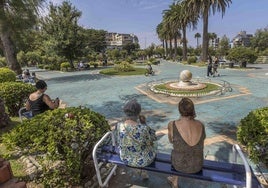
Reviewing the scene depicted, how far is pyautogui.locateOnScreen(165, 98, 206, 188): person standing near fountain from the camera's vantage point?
3.01 meters

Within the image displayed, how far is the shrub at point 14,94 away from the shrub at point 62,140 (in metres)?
4.28

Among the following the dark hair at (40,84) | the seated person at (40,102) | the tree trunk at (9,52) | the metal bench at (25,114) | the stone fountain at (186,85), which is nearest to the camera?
the dark hair at (40,84)

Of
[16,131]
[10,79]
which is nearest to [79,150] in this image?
[16,131]

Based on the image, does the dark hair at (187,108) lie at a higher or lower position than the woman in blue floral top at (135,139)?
higher

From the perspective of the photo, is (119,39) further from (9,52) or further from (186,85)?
(186,85)

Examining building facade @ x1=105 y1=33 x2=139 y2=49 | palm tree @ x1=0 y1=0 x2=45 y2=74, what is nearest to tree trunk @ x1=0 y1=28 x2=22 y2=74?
palm tree @ x1=0 y1=0 x2=45 y2=74

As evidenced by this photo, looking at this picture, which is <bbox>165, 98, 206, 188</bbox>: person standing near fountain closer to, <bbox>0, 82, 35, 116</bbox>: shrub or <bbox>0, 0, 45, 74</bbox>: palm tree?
<bbox>0, 82, 35, 116</bbox>: shrub

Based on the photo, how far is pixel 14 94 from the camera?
7.38 metres

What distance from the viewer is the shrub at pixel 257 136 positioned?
10.7 feet

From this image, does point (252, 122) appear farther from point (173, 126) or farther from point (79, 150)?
point (79, 150)

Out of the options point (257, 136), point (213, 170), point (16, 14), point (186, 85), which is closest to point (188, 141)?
point (213, 170)

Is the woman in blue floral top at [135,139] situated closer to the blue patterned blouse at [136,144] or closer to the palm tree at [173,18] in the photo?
the blue patterned blouse at [136,144]

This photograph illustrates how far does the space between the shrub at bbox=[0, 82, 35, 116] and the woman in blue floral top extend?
5.75 meters

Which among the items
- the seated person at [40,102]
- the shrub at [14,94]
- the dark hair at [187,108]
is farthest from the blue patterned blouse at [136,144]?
the shrub at [14,94]
